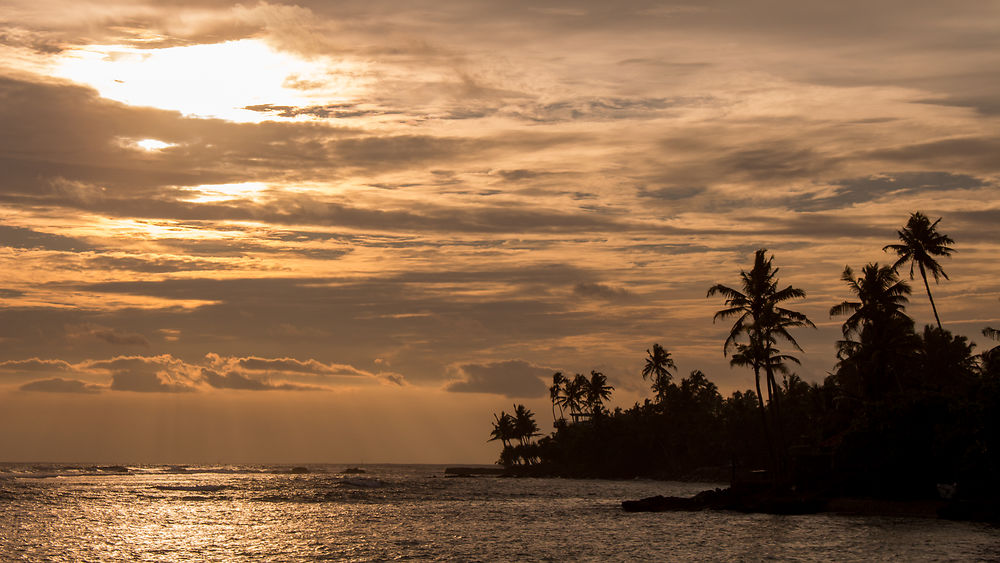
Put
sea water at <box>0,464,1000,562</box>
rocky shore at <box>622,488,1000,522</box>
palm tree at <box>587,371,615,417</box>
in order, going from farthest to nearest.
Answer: palm tree at <box>587,371,615,417</box>, rocky shore at <box>622,488,1000,522</box>, sea water at <box>0,464,1000,562</box>

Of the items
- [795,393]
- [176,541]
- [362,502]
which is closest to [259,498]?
[362,502]

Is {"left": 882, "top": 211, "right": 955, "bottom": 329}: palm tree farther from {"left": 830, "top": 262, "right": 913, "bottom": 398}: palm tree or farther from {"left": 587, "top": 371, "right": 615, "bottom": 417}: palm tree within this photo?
{"left": 587, "top": 371, "right": 615, "bottom": 417}: palm tree

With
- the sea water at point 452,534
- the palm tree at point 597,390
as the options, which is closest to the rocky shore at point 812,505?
the sea water at point 452,534

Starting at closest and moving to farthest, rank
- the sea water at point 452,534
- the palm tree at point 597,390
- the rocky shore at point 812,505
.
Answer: the sea water at point 452,534, the rocky shore at point 812,505, the palm tree at point 597,390

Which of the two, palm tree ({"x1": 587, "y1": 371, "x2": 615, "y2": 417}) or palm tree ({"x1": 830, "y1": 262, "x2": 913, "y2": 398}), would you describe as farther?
palm tree ({"x1": 587, "y1": 371, "x2": 615, "y2": 417})

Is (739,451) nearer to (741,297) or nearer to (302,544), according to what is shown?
(741,297)

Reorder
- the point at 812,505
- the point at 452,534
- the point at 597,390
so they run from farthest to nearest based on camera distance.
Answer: the point at 597,390 → the point at 812,505 → the point at 452,534

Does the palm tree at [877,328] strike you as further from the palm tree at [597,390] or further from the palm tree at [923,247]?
the palm tree at [597,390]

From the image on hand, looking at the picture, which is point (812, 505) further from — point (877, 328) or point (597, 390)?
point (597, 390)

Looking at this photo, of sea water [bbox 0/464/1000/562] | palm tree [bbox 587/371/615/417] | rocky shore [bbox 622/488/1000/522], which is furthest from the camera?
palm tree [bbox 587/371/615/417]

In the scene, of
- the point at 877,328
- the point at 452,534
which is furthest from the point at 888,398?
the point at 452,534

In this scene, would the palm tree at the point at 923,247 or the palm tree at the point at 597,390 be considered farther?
the palm tree at the point at 597,390

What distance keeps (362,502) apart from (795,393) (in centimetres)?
5926

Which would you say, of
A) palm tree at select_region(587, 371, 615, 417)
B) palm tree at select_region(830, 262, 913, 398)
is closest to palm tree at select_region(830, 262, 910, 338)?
palm tree at select_region(830, 262, 913, 398)
